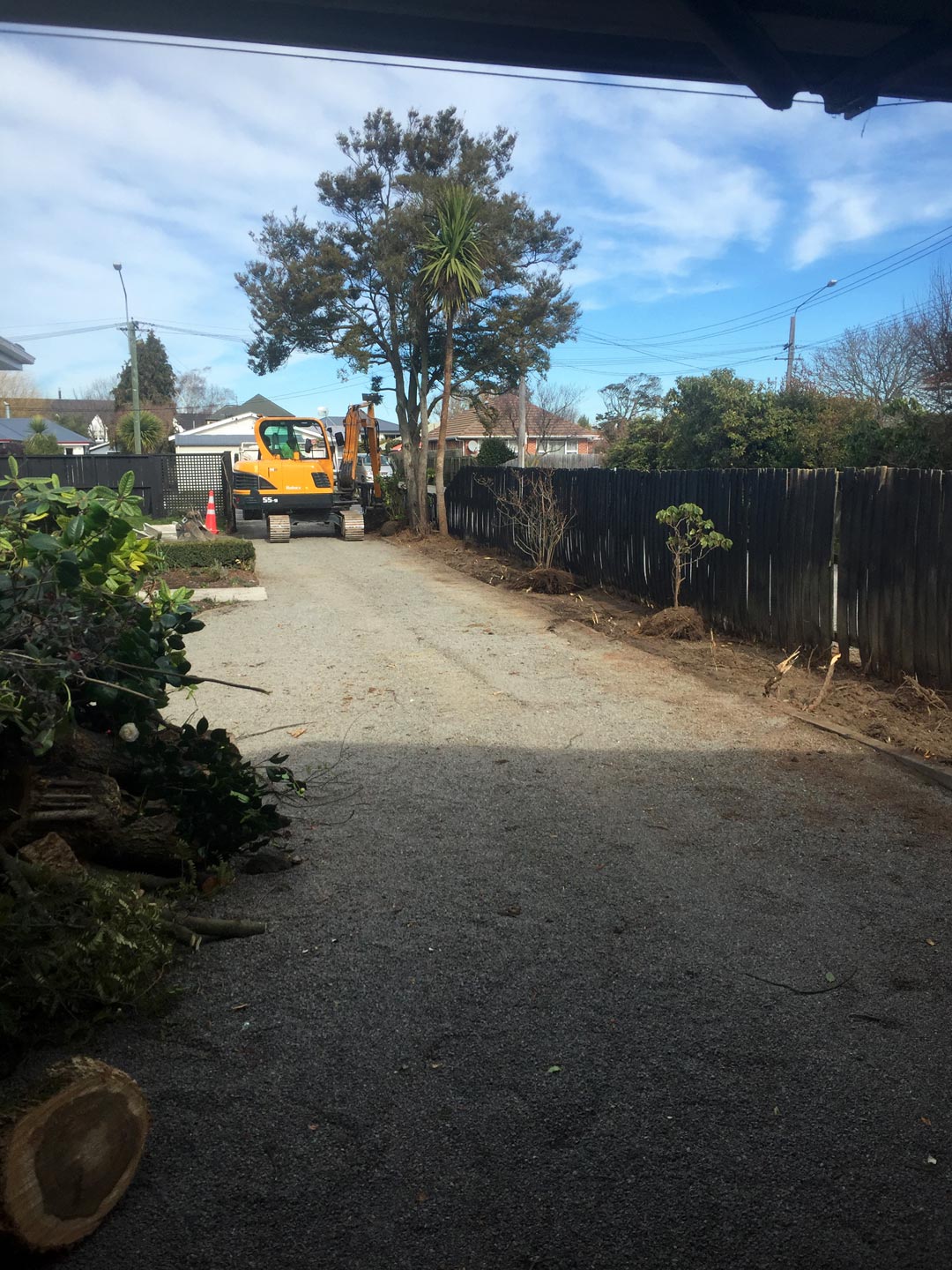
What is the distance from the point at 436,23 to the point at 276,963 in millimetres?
4165

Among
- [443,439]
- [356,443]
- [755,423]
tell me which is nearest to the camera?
[755,423]

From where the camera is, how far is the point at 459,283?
2116cm

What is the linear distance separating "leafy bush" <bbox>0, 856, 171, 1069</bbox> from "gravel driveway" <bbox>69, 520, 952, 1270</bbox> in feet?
0.52

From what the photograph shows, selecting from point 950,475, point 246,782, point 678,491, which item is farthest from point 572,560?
point 246,782

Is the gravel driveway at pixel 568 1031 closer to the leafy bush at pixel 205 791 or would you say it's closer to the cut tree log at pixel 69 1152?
the cut tree log at pixel 69 1152

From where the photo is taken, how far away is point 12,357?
34.1 feet

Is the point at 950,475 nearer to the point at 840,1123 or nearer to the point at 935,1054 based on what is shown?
the point at 935,1054

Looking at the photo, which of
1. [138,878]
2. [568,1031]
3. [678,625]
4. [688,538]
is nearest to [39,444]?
[688,538]

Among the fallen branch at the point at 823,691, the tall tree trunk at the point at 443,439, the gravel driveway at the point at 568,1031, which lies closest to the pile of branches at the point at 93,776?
the gravel driveway at the point at 568,1031

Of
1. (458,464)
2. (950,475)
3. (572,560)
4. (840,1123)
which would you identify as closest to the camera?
(840,1123)

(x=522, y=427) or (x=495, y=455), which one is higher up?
(x=522, y=427)

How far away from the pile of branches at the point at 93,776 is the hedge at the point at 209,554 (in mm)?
10085

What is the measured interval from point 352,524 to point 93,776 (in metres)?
19.1

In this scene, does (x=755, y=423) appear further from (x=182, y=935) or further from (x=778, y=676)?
(x=182, y=935)
